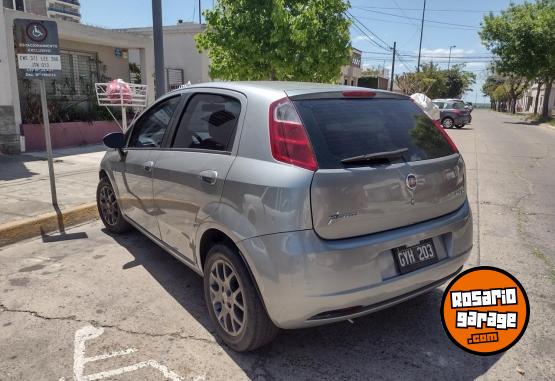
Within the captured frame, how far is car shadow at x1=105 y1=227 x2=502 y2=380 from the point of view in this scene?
2658 mm

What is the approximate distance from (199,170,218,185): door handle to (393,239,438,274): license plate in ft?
4.00

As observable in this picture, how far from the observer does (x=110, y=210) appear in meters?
5.08

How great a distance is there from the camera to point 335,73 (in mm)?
11070

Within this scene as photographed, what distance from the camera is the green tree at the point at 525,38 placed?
28.5 metres

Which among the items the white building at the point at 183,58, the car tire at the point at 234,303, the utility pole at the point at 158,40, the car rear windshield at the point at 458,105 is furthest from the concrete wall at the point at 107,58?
the car rear windshield at the point at 458,105

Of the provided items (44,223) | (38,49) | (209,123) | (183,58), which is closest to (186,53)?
(183,58)

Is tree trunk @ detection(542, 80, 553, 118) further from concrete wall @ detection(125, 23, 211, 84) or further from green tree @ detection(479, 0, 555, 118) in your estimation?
concrete wall @ detection(125, 23, 211, 84)

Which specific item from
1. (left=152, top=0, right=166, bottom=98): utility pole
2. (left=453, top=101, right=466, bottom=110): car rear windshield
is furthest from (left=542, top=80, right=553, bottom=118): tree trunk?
(left=152, top=0, right=166, bottom=98): utility pole

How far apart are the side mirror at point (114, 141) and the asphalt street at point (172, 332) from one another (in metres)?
1.12

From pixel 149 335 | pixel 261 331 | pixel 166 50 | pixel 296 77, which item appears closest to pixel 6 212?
pixel 149 335

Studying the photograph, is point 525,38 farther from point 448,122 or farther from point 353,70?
point 353,70

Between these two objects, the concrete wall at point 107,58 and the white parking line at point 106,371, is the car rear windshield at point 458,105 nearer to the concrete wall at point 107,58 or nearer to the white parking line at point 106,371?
the concrete wall at point 107,58

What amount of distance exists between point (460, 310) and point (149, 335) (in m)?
2.04

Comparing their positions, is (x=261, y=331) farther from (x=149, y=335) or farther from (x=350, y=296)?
(x=149, y=335)
